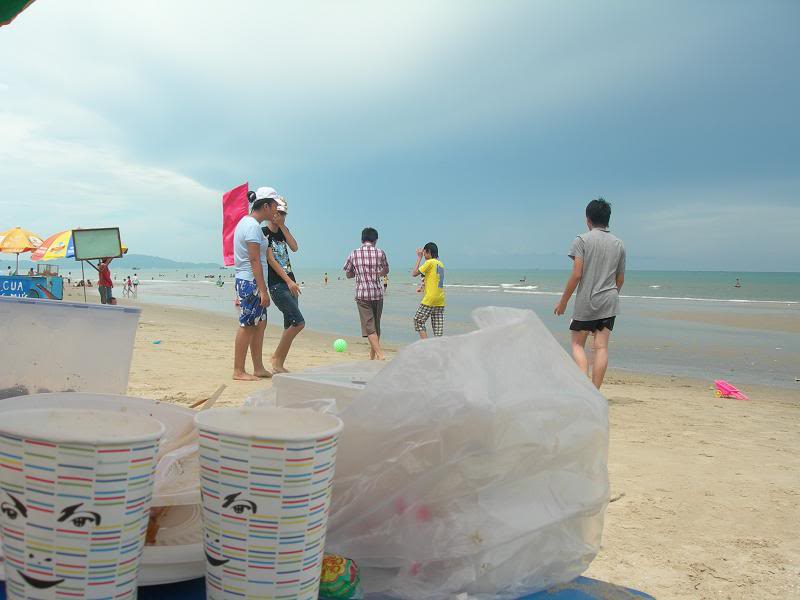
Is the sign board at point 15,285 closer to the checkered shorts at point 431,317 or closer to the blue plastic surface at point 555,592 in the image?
the blue plastic surface at point 555,592

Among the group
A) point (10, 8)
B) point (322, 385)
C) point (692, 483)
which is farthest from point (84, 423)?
A: point (692, 483)

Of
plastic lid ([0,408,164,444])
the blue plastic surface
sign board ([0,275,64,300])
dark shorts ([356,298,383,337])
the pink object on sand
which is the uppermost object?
sign board ([0,275,64,300])

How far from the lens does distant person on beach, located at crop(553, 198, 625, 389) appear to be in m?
4.41

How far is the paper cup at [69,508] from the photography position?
845 millimetres

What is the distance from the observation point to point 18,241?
14734 millimetres

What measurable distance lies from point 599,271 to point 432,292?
3645 millimetres

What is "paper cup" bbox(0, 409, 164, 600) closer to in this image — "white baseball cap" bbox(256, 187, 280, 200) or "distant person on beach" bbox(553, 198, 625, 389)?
"distant person on beach" bbox(553, 198, 625, 389)

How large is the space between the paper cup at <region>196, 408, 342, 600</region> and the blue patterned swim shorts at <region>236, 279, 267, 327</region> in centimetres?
418

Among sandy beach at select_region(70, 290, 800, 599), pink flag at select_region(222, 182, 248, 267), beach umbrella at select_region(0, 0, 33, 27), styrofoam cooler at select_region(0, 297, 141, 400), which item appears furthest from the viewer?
pink flag at select_region(222, 182, 248, 267)

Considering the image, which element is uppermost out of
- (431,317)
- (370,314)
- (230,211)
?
(230,211)

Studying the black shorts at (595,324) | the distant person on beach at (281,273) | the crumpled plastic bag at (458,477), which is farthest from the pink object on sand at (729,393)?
the crumpled plastic bag at (458,477)

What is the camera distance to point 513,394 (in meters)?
1.29

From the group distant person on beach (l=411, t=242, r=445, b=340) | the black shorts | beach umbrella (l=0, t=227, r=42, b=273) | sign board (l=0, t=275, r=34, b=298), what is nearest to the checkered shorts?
distant person on beach (l=411, t=242, r=445, b=340)

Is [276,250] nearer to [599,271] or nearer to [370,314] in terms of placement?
[370,314]
